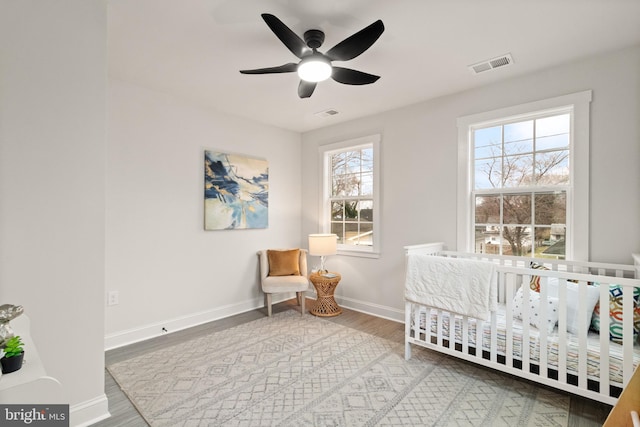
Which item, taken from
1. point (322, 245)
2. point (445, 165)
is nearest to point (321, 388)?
point (322, 245)

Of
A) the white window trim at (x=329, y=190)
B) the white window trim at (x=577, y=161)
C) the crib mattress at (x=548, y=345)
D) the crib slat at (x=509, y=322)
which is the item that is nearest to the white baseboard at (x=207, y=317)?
the white window trim at (x=329, y=190)

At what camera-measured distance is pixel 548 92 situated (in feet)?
8.70

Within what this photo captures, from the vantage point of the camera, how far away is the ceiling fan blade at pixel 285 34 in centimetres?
166

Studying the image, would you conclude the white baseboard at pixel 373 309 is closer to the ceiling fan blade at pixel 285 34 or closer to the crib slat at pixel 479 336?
the crib slat at pixel 479 336

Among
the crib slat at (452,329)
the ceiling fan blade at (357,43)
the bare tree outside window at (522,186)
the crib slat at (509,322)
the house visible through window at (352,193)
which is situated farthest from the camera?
the house visible through window at (352,193)

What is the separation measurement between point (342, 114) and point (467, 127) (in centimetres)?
143

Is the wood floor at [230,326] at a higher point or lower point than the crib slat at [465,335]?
lower

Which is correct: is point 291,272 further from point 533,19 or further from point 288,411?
point 533,19

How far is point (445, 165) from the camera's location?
3.25 metres

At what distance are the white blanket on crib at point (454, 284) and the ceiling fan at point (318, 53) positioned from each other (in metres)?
1.47

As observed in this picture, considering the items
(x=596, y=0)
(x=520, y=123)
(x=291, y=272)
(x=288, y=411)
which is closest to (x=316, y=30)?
(x=596, y=0)

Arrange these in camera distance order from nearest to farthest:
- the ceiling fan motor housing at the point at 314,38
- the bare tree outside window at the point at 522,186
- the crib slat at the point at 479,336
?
the ceiling fan motor housing at the point at 314,38, the crib slat at the point at 479,336, the bare tree outside window at the point at 522,186

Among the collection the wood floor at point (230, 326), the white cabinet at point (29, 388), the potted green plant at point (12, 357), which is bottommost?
the wood floor at point (230, 326)

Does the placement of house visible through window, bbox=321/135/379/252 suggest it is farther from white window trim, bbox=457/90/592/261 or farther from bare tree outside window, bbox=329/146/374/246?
white window trim, bbox=457/90/592/261
